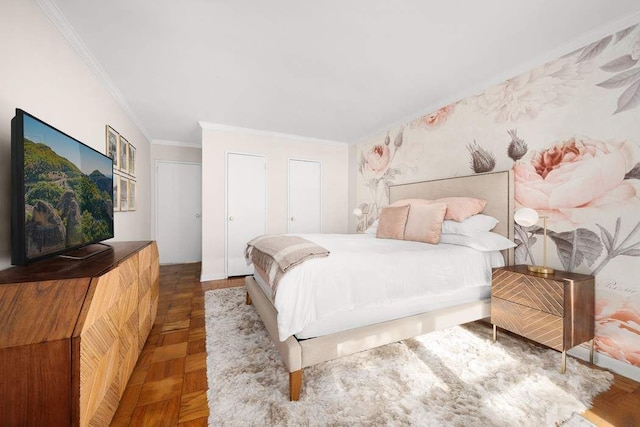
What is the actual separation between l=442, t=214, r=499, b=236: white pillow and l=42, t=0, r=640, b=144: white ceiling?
140 centimetres

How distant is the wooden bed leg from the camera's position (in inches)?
54.8

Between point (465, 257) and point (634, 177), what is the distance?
1178mm

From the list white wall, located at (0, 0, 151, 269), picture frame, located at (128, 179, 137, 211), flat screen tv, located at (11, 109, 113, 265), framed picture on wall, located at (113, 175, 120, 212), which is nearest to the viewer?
flat screen tv, located at (11, 109, 113, 265)

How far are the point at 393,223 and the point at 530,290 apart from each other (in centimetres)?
128

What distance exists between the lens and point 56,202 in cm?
129

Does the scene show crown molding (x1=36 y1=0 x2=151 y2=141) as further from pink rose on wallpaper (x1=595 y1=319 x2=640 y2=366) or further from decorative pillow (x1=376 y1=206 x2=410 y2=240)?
pink rose on wallpaper (x1=595 y1=319 x2=640 y2=366)

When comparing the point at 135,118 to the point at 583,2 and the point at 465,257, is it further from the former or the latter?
the point at 583,2

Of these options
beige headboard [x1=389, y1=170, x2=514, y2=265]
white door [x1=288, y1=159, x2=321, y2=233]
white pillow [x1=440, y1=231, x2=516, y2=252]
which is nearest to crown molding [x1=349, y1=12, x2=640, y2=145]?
beige headboard [x1=389, y1=170, x2=514, y2=265]

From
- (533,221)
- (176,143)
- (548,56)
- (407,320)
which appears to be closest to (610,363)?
(533,221)

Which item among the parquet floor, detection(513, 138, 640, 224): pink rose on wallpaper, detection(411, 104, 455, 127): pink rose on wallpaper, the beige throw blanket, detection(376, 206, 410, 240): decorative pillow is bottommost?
the parquet floor

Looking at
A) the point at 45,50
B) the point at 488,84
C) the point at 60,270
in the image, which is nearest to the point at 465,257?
the point at 488,84

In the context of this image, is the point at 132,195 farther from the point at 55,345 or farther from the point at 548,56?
the point at 548,56

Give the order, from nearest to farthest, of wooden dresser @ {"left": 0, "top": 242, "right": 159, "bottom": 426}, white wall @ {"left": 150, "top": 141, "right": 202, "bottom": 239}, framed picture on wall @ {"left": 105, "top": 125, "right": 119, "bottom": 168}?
1. wooden dresser @ {"left": 0, "top": 242, "right": 159, "bottom": 426}
2. framed picture on wall @ {"left": 105, "top": 125, "right": 119, "bottom": 168}
3. white wall @ {"left": 150, "top": 141, "right": 202, "bottom": 239}

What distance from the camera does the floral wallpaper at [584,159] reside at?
1.69 metres
